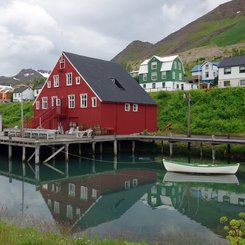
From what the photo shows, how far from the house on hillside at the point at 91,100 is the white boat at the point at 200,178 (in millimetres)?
14087

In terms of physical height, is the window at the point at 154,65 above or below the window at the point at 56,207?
above

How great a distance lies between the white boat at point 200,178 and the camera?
71.4 ft

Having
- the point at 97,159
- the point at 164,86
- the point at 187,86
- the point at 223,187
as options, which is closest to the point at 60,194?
the point at 223,187

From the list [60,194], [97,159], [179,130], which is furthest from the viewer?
[179,130]

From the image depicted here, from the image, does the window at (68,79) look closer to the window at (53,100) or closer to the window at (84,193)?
the window at (53,100)

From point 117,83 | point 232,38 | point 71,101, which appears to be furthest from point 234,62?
point 232,38

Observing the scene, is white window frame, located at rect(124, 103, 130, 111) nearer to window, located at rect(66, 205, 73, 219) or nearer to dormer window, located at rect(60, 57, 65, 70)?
dormer window, located at rect(60, 57, 65, 70)

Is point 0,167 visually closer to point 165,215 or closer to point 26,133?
point 26,133

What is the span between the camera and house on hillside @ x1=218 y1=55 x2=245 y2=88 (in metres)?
49.5

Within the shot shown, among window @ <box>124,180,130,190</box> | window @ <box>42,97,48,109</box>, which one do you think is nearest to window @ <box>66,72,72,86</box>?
window @ <box>42,97,48,109</box>

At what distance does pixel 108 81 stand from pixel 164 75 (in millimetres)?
24841

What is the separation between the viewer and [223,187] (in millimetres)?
20328

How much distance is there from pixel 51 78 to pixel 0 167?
16.8 meters

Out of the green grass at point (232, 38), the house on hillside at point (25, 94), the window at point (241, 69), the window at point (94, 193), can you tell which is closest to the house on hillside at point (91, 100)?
the window at point (94, 193)
